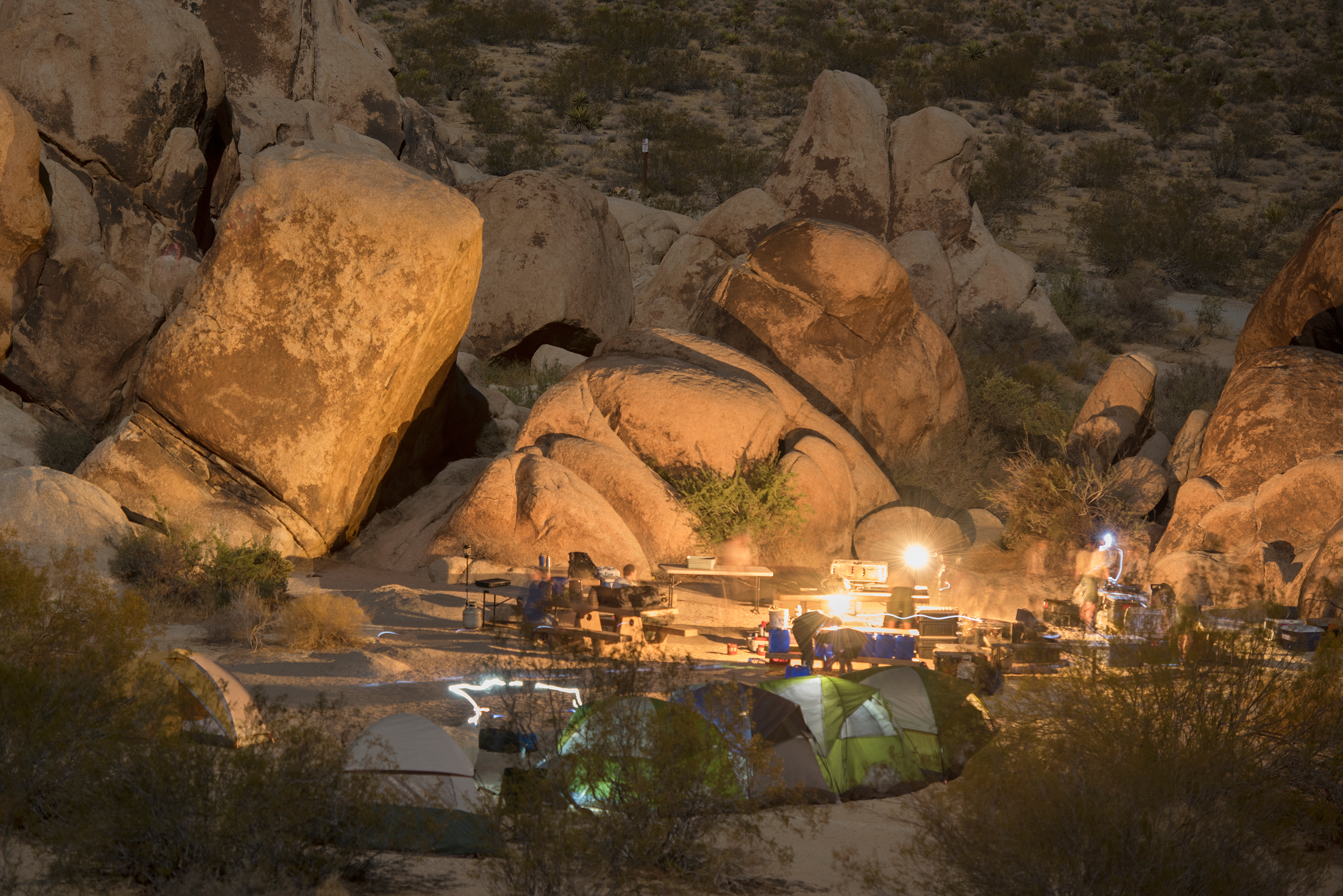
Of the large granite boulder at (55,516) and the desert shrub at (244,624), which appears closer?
the desert shrub at (244,624)

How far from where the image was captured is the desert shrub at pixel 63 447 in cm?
1546

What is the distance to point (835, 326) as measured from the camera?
18.8 m

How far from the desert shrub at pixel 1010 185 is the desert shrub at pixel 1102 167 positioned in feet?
3.43

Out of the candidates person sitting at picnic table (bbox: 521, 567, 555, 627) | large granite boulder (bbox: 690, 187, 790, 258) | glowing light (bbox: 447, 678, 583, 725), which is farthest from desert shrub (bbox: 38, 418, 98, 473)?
large granite boulder (bbox: 690, 187, 790, 258)

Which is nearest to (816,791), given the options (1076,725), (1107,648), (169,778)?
(1076,725)

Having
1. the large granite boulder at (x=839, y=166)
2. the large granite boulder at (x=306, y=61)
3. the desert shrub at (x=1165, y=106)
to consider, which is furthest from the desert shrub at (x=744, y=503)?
the desert shrub at (x=1165, y=106)

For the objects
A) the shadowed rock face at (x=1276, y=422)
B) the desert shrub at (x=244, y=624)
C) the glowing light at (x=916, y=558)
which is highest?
the shadowed rock face at (x=1276, y=422)

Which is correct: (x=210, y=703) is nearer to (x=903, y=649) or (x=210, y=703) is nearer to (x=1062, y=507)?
(x=903, y=649)

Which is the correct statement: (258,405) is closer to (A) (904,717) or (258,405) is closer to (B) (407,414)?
(B) (407,414)

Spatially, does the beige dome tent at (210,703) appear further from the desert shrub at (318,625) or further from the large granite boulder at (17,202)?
the large granite boulder at (17,202)

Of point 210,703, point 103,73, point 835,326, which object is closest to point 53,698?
point 210,703

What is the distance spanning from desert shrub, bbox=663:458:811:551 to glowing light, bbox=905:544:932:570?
173 cm

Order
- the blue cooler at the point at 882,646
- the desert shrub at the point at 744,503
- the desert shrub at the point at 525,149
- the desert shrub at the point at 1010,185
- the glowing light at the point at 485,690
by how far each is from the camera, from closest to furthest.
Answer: the glowing light at the point at 485,690 < the blue cooler at the point at 882,646 < the desert shrub at the point at 744,503 < the desert shrub at the point at 1010,185 < the desert shrub at the point at 525,149

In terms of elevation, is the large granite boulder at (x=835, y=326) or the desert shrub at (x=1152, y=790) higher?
the large granite boulder at (x=835, y=326)
